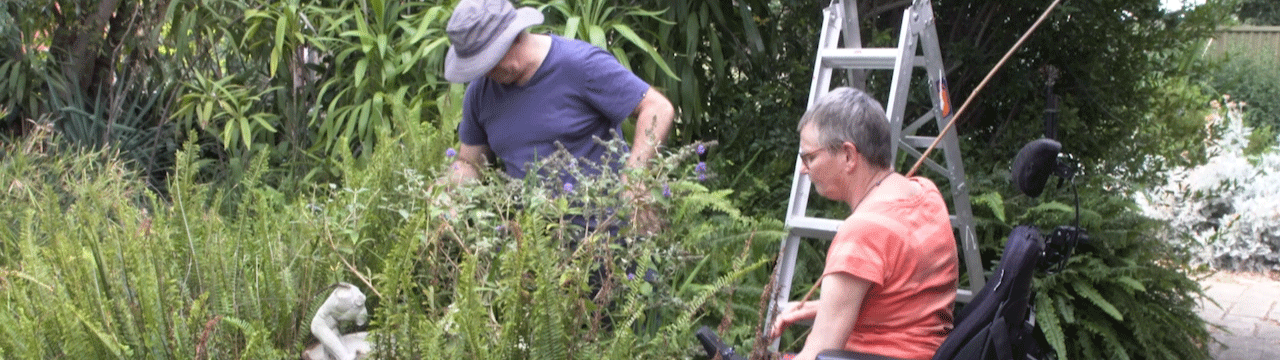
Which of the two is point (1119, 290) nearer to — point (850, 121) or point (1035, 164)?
point (1035, 164)

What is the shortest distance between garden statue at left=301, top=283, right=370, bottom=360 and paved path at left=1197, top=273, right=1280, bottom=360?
3.56 m

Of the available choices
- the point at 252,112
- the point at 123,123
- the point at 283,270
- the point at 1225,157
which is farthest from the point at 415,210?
the point at 1225,157

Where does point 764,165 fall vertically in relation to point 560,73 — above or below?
below

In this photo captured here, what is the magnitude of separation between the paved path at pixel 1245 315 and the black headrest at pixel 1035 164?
2.73 metres

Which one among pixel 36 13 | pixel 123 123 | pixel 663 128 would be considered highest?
pixel 663 128

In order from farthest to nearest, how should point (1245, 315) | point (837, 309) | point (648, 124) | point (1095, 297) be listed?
point (1245, 315), point (1095, 297), point (648, 124), point (837, 309)

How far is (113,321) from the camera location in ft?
7.97

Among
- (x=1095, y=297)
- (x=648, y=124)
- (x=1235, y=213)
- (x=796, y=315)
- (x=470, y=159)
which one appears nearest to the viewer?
(x=796, y=315)

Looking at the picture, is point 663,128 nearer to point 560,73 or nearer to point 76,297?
point 560,73

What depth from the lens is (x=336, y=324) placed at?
255 cm

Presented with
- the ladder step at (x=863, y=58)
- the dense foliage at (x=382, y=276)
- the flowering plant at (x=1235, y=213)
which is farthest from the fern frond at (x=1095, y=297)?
the flowering plant at (x=1235, y=213)

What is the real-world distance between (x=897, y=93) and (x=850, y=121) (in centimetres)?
101

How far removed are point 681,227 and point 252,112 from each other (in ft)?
10.5

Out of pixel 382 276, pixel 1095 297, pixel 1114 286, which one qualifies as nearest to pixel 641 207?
pixel 382 276
